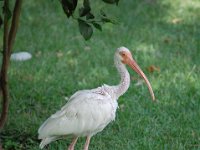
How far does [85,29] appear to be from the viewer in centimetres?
392

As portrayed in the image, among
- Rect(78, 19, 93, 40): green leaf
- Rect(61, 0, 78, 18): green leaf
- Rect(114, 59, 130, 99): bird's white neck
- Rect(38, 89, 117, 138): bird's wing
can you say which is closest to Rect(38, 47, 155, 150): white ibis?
Rect(38, 89, 117, 138): bird's wing

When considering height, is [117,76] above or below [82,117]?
below

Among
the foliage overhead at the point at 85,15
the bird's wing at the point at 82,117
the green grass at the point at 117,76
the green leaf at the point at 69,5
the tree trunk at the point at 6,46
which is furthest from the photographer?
the green grass at the point at 117,76

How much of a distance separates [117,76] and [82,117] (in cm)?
243

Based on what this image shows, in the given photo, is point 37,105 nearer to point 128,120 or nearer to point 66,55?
point 128,120

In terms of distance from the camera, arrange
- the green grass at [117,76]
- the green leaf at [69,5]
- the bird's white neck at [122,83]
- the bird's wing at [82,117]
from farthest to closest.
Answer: the green grass at [117,76]
the bird's white neck at [122,83]
the bird's wing at [82,117]
the green leaf at [69,5]

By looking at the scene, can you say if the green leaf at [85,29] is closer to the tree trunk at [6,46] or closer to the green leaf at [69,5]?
the green leaf at [69,5]

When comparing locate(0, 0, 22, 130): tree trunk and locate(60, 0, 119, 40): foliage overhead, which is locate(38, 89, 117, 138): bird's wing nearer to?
locate(60, 0, 119, 40): foliage overhead

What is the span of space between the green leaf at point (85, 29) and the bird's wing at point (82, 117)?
54 centimetres

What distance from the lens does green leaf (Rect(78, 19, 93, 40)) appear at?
12.8 feet

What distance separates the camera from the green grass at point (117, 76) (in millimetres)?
5133

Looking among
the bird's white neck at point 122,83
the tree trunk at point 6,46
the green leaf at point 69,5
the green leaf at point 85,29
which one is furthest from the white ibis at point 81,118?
the tree trunk at point 6,46

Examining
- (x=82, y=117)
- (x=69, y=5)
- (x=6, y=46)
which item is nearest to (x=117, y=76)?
(x=6, y=46)

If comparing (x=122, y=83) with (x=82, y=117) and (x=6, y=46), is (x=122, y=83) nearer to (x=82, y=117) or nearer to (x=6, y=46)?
(x=82, y=117)
